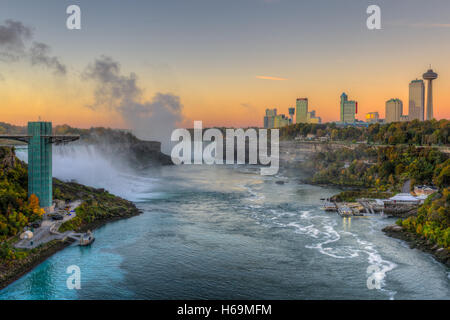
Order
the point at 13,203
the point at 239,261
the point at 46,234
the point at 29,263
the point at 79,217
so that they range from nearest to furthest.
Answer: the point at 29,263
the point at 239,261
the point at 46,234
the point at 13,203
the point at 79,217

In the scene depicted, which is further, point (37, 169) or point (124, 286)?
point (37, 169)

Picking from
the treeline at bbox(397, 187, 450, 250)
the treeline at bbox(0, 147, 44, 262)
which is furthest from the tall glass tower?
the treeline at bbox(397, 187, 450, 250)

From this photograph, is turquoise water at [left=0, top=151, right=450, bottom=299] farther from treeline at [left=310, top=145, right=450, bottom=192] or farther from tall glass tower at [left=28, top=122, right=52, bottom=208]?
treeline at [left=310, top=145, right=450, bottom=192]

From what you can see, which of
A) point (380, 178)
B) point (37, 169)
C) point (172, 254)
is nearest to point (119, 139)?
point (380, 178)

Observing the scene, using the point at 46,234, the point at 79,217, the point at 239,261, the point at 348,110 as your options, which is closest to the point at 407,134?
the point at 239,261

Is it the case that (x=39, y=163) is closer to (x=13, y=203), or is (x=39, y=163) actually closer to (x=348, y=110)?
(x=13, y=203)

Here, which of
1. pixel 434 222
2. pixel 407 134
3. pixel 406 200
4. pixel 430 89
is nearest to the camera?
pixel 434 222
